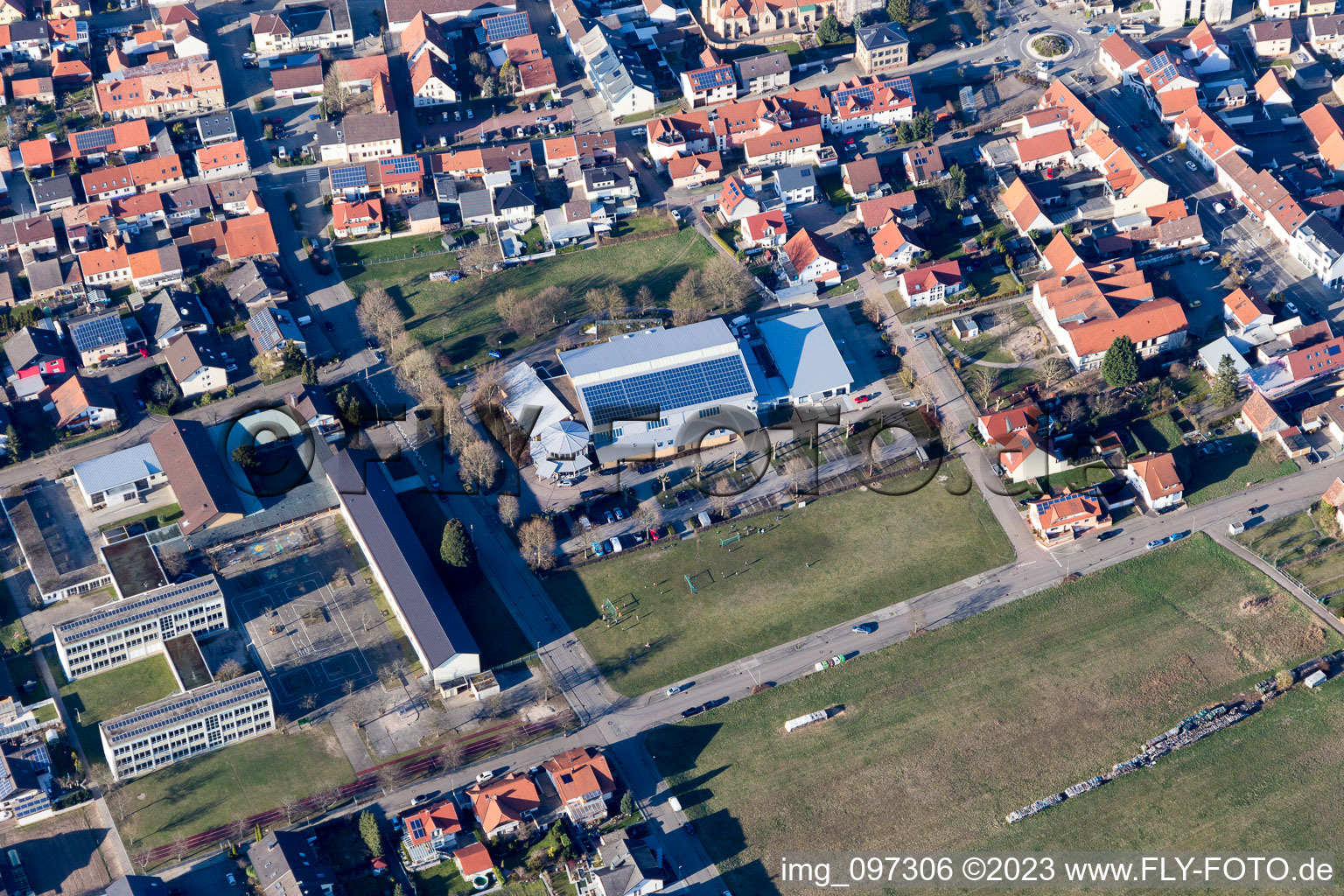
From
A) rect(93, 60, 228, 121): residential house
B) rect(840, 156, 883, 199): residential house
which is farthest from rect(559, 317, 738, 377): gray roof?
rect(93, 60, 228, 121): residential house

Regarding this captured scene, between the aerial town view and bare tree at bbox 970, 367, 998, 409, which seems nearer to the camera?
the aerial town view

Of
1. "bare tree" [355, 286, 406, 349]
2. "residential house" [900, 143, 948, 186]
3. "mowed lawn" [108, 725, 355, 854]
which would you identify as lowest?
"mowed lawn" [108, 725, 355, 854]

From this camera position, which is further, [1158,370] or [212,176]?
[212,176]

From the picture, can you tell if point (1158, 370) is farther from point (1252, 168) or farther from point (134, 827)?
point (134, 827)

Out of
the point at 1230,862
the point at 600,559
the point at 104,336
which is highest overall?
the point at 104,336

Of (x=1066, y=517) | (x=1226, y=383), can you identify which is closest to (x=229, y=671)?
(x=1066, y=517)

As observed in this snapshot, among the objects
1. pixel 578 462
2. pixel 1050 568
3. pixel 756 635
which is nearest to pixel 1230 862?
pixel 1050 568

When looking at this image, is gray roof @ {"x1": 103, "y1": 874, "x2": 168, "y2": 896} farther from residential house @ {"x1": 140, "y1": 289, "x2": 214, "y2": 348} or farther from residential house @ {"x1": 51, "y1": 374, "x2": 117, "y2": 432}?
residential house @ {"x1": 140, "y1": 289, "x2": 214, "y2": 348}
